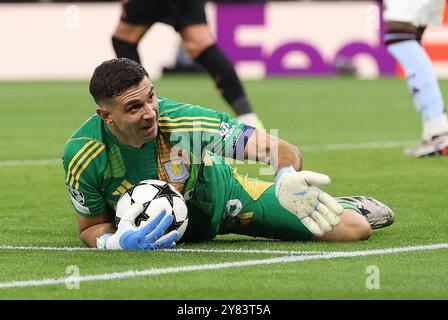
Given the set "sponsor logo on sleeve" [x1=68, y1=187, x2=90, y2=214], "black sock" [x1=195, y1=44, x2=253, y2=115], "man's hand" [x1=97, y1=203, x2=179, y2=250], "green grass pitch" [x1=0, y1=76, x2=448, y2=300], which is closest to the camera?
"green grass pitch" [x1=0, y1=76, x2=448, y2=300]

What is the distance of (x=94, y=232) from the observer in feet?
20.4

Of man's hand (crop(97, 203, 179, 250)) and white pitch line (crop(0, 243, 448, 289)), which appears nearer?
white pitch line (crop(0, 243, 448, 289))

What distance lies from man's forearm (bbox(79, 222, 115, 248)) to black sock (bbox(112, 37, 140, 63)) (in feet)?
13.3

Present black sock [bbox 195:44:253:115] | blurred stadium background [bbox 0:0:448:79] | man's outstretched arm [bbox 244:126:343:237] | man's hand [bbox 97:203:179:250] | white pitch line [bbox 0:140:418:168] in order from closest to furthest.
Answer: man's outstretched arm [bbox 244:126:343:237] → man's hand [bbox 97:203:179:250] → black sock [bbox 195:44:253:115] → white pitch line [bbox 0:140:418:168] → blurred stadium background [bbox 0:0:448:79]

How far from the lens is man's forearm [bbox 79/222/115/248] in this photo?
6.20 meters

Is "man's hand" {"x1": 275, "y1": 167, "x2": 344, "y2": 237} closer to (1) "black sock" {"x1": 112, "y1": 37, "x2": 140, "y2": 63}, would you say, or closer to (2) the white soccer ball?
(2) the white soccer ball

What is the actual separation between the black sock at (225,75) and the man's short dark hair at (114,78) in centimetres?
455

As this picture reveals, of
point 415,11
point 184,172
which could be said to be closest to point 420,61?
point 415,11

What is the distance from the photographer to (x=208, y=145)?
601 cm

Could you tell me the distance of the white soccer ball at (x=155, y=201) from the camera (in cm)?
599

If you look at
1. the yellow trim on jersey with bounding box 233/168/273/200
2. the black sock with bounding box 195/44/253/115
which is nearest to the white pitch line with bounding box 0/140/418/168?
the black sock with bounding box 195/44/253/115

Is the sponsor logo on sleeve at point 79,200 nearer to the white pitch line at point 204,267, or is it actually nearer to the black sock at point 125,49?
the white pitch line at point 204,267

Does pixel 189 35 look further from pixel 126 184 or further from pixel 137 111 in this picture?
pixel 137 111
